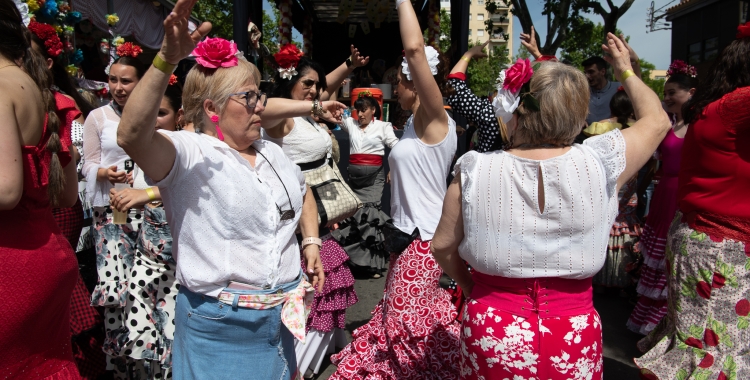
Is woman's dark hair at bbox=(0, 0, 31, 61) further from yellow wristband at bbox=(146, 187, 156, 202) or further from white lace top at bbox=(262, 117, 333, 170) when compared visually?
white lace top at bbox=(262, 117, 333, 170)

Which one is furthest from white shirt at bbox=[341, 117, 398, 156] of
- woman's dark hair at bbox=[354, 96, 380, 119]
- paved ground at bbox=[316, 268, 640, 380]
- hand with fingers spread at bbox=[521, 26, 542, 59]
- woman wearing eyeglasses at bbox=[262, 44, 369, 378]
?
hand with fingers spread at bbox=[521, 26, 542, 59]

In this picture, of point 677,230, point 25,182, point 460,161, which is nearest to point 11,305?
point 25,182

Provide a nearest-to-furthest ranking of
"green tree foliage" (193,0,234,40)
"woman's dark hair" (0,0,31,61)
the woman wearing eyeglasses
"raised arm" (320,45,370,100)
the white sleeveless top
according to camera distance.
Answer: "woman's dark hair" (0,0,31,61) → the white sleeveless top → the woman wearing eyeglasses → "raised arm" (320,45,370,100) → "green tree foliage" (193,0,234,40)

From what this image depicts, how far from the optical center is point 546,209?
179 centimetres

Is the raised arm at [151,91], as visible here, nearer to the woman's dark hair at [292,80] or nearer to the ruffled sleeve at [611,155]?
the ruffled sleeve at [611,155]

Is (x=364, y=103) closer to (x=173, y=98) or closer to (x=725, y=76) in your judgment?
(x=173, y=98)

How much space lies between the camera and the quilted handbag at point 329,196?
3.29m

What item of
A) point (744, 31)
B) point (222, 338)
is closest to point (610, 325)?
point (744, 31)

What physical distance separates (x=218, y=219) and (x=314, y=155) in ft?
5.25

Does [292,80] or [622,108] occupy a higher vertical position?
[292,80]

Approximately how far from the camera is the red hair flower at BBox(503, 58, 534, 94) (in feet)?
5.96

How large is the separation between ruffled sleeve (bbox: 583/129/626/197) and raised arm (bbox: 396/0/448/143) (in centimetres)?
93

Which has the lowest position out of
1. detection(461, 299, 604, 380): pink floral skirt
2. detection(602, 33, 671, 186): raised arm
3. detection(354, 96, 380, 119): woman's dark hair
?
detection(461, 299, 604, 380): pink floral skirt

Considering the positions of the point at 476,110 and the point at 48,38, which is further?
the point at 48,38
